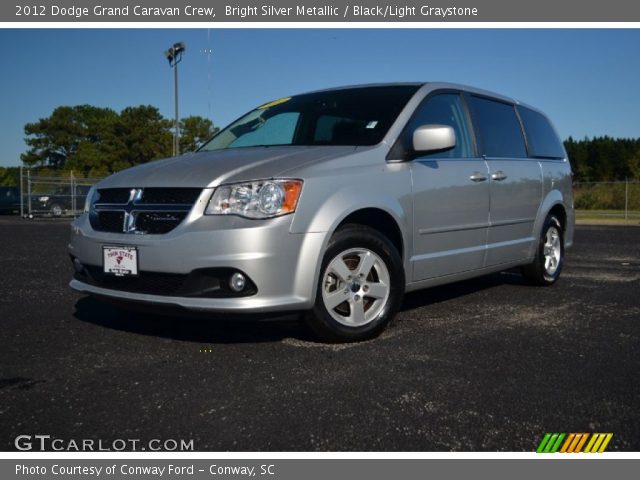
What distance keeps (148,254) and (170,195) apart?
0.36 meters

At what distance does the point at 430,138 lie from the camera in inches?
158

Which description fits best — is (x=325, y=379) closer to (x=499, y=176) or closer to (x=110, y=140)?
(x=499, y=176)

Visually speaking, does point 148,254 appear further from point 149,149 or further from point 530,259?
point 149,149

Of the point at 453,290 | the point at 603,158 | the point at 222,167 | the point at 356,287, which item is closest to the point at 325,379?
the point at 356,287

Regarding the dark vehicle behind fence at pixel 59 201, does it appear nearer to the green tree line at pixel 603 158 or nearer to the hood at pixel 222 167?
the hood at pixel 222 167

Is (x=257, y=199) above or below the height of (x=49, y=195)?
below

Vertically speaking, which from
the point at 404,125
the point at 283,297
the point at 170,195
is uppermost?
the point at 404,125

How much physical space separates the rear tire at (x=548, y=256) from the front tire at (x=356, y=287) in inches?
99.7

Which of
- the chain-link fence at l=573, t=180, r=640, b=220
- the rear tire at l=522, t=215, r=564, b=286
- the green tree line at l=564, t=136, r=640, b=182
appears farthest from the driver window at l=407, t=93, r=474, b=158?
the green tree line at l=564, t=136, r=640, b=182

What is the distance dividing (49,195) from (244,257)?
24248mm

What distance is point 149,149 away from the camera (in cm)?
5316

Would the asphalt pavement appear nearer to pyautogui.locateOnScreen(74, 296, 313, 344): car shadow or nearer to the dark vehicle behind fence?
pyautogui.locateOnScreen(74, 296, 313, 344): car shadow

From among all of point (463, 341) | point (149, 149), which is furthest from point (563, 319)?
point (149, 149)

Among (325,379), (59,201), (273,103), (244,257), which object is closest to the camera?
(325,379)
